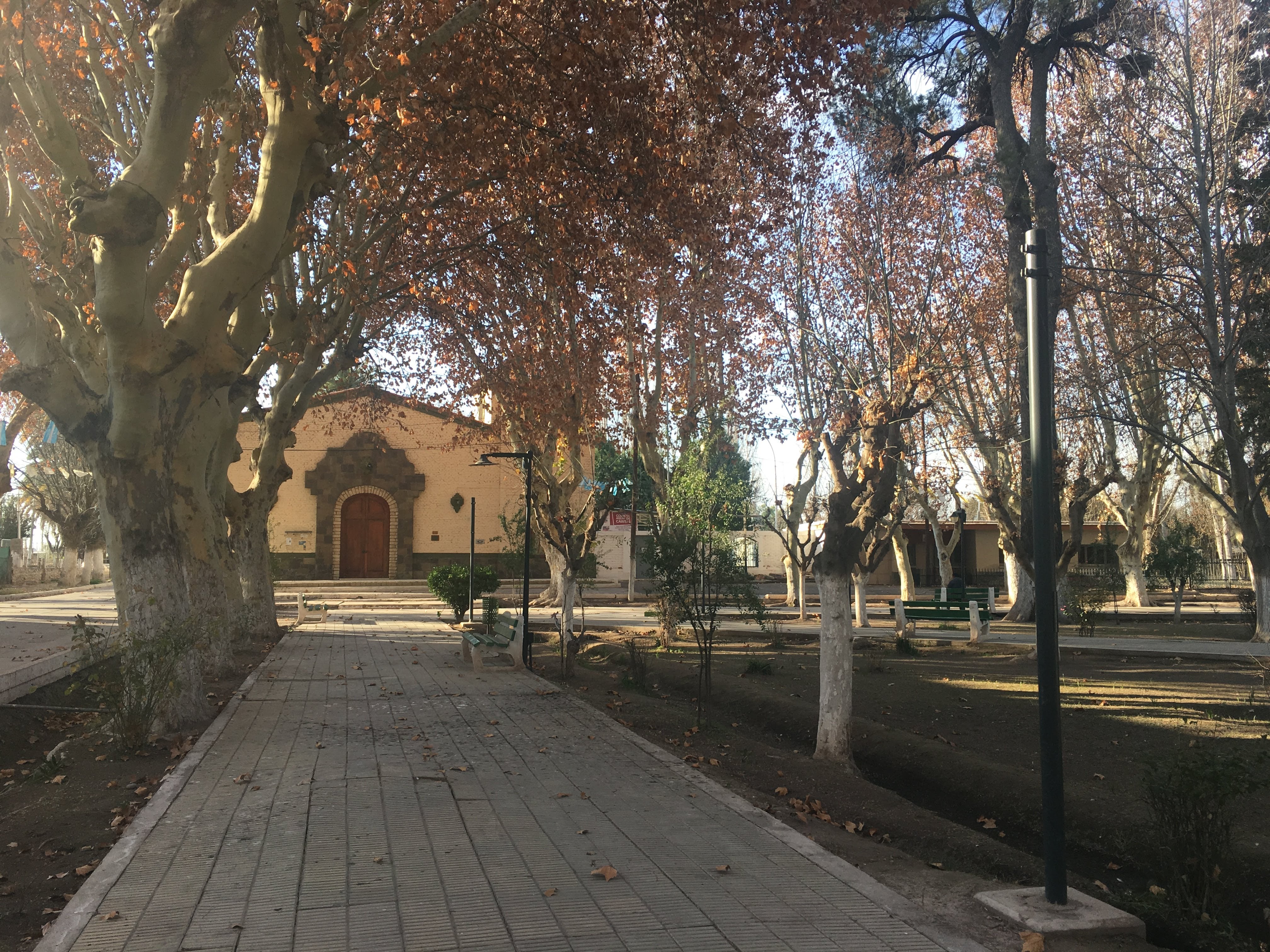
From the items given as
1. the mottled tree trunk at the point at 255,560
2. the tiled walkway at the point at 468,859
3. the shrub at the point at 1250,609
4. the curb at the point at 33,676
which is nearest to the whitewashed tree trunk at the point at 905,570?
the shrub at the point at 1250,609

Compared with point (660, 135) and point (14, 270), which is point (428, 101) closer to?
point (660, 135)

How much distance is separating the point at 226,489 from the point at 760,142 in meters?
9.80

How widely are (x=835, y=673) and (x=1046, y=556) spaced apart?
3.94m

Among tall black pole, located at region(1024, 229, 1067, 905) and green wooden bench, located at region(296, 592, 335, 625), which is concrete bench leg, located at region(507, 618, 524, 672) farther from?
tall black pole, located at region(1024, 229, 1067, 905)

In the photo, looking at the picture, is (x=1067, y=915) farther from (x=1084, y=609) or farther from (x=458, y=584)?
(x=458, y=584)

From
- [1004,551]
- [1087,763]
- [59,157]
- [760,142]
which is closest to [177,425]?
[59,157]

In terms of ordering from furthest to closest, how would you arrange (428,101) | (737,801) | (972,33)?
(972,33), (428,101), (737,801)

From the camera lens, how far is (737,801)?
590cm

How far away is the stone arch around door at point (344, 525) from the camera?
113 feet

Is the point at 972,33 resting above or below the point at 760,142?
above

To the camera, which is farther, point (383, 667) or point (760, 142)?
point (383, 667)

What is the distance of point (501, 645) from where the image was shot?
13570 mm

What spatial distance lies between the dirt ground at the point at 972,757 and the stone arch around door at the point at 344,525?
2125 centimetres

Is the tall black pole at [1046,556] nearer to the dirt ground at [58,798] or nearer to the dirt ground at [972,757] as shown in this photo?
the dirt ground at [972,757]
